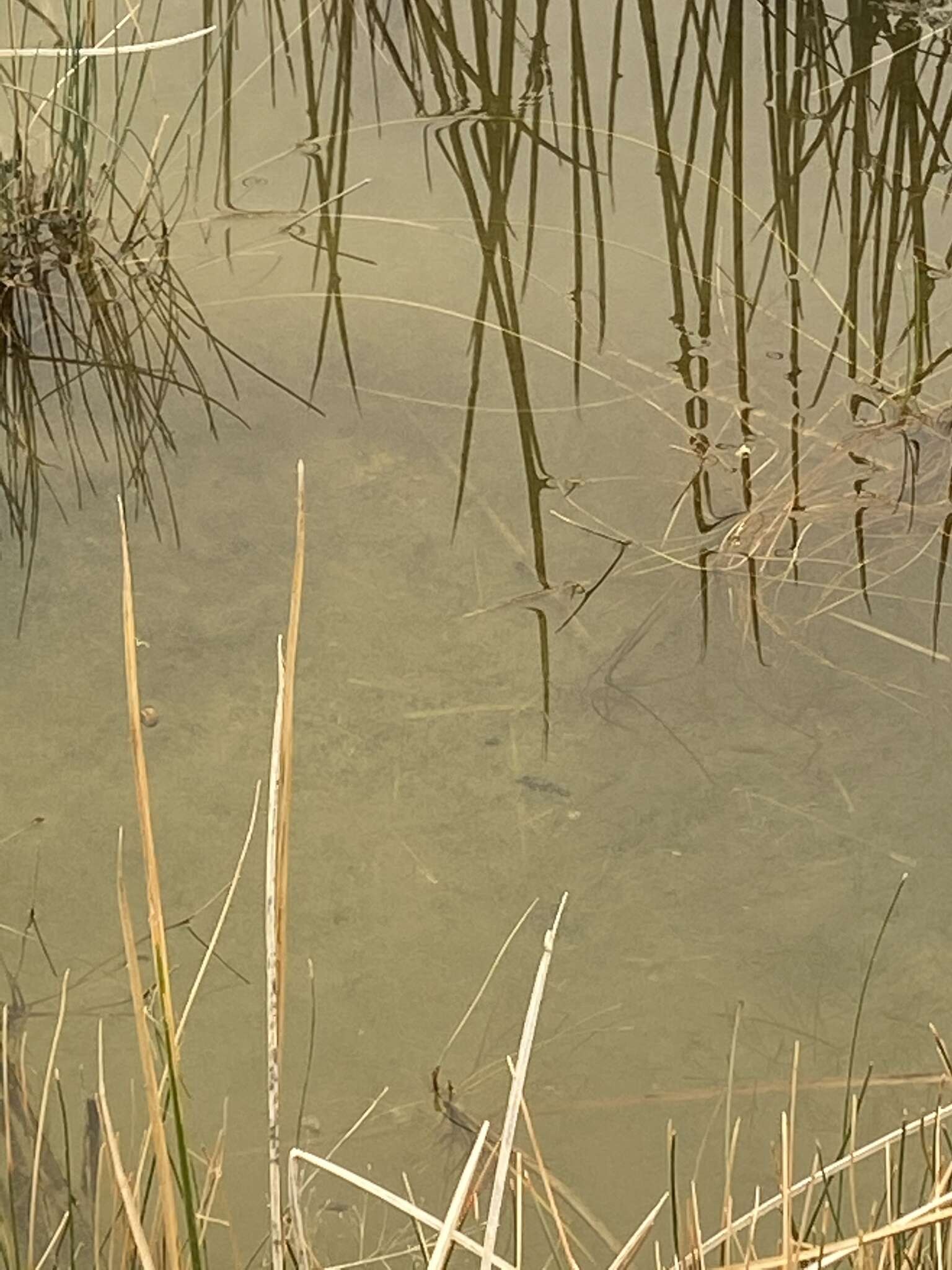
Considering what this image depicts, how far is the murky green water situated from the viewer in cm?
137

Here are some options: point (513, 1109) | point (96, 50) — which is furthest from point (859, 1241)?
point (96, 50)

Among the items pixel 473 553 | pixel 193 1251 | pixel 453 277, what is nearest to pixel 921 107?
pixel 453 277

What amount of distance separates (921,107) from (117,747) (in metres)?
1.57

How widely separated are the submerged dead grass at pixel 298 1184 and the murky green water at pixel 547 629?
0.04m

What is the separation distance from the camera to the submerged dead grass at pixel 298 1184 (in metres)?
0.75

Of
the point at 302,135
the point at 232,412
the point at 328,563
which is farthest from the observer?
the point at 302,135

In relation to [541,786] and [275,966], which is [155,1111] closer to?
[275,966]

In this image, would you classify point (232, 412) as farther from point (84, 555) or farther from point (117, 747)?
point (117, 747)

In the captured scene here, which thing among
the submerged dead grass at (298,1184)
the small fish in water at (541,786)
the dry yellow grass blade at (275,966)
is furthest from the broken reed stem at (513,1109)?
the small fish in water at (541,786)

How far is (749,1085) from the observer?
1.33 meters

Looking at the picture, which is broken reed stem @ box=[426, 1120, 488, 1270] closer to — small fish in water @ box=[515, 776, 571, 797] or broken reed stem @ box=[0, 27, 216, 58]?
small fish in water @ box=[515, 776, 571, 797]

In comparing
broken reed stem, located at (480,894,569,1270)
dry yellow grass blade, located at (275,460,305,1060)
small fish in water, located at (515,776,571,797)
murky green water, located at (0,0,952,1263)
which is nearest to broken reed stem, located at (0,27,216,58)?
murky green water, located at (0,0,952,1263)

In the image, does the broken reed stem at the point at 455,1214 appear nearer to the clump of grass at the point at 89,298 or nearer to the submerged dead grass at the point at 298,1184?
the submerged dead grass at the point at 298,1184

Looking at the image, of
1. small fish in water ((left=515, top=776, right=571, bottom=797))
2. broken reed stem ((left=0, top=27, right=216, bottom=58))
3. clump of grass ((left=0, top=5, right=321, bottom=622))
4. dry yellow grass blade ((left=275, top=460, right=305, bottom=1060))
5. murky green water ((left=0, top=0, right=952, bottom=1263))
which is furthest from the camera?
clump of grass ((left=0, top=5, right=321, bottom=622))
